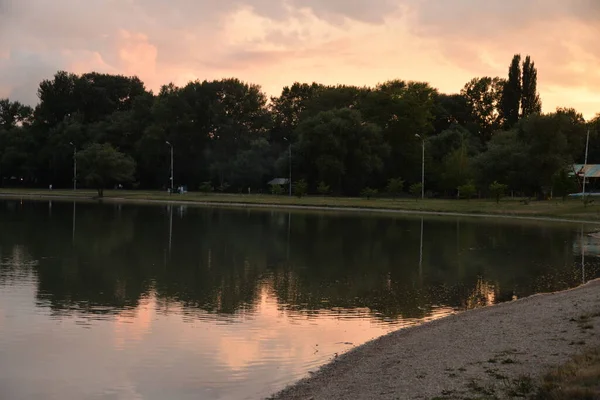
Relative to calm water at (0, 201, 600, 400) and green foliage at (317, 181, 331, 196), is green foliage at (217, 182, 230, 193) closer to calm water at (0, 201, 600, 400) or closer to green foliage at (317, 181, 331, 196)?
green foliage at (317, 181, 331, 196)

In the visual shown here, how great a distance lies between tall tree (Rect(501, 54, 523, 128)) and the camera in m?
108

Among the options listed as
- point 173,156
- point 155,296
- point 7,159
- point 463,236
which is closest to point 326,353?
point 155,296

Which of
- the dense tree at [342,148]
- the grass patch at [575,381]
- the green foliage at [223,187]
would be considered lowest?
the grass patch at [575,381]

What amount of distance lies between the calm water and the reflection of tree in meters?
0.09

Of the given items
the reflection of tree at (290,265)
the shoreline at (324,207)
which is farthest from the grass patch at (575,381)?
the shoreline at (324,207)

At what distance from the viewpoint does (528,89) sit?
Answer: 108312 millimetres

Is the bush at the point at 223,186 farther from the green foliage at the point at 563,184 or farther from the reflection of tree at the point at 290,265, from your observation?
the reflection of tree at the point at 290,265

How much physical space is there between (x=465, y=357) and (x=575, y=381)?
328cm

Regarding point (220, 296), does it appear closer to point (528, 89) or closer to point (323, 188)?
point (323, 188)

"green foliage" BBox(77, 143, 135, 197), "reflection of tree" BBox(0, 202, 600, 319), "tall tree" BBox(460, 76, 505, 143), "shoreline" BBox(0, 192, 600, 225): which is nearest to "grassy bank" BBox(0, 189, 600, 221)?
"shoreline" BBox(0, 192, 600, 225)

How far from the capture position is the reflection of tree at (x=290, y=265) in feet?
69.9

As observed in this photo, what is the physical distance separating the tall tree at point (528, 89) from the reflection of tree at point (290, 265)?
201ft

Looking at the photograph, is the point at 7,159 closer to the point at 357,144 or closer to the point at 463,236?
the point at 357,144

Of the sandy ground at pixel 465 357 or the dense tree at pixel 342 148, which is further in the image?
the dense tree at pixel 342 148
